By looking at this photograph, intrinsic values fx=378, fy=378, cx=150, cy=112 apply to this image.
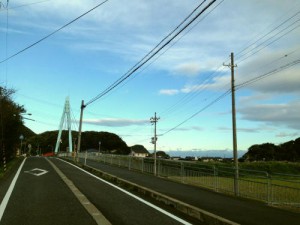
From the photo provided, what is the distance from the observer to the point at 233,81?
2584cm

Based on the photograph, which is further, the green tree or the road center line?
the green tree

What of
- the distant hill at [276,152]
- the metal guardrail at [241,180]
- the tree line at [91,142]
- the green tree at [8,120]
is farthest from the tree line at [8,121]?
the distant hill at [276,152]

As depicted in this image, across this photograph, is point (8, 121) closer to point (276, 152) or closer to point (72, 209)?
point (72, 209)

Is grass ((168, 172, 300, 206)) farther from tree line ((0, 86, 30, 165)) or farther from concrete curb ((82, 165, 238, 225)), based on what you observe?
tree line ((0, 86, 30, 165))

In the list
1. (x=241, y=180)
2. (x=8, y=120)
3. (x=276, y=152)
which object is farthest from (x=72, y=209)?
(x=276, y=152)

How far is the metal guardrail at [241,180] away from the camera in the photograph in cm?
1312

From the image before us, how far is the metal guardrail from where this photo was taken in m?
13.1

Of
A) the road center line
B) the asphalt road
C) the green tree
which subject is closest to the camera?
the road center line

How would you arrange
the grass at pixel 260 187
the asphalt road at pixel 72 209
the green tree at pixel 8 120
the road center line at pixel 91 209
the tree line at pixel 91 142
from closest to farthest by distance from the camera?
the road center line at pixel 91 209, the asphalt road at pixel 72 209, the grass at pixel 260 187, the green tree at pixel 8 120, the tree line at pixel 91 142

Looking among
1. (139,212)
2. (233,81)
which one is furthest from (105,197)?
(233,81)

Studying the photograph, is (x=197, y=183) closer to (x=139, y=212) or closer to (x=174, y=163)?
(x=174, y=163)

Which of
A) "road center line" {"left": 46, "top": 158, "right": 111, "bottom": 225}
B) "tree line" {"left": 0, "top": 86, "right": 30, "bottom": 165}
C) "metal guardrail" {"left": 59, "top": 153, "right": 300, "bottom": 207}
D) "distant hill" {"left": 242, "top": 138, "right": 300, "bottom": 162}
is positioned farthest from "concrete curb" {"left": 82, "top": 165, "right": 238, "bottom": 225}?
"distant hill" {"left": 242, "top": 138, "right": 300, "bottom": 162}

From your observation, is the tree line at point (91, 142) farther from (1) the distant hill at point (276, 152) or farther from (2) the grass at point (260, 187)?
(2) the grass at point (260, 187)

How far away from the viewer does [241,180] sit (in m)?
16.3
